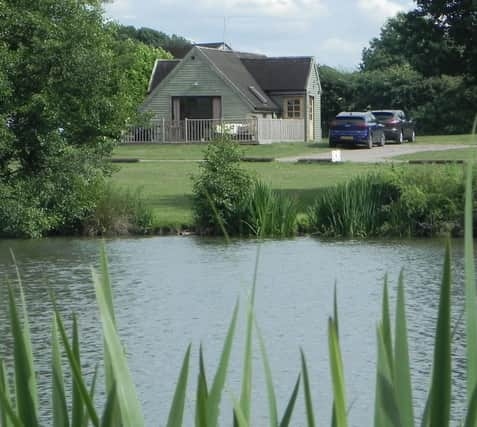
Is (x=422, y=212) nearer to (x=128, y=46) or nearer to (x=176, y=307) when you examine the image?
(x=128, y=46)

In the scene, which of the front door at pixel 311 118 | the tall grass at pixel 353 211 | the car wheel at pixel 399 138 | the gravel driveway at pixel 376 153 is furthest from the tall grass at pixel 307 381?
the front door at pixel 311 118

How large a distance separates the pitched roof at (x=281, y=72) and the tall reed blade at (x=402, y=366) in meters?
58.4

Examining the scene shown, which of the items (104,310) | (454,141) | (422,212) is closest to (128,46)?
(422,212)

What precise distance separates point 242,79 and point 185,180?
24.9m

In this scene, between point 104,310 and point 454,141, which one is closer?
point 104,310

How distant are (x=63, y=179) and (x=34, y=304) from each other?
7.53 meters

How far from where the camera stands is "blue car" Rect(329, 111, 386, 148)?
1890 inches

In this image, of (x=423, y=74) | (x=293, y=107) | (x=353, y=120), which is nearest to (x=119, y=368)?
(x=423, y=74)

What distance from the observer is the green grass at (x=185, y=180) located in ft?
90.1

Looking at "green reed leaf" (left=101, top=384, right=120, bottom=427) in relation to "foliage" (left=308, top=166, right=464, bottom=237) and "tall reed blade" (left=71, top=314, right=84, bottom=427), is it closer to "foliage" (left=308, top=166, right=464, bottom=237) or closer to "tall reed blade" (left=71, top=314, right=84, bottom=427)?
"tall reed blade" (left=71, top=314, right=84, bottom=427)

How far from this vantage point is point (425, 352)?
12.6 metres

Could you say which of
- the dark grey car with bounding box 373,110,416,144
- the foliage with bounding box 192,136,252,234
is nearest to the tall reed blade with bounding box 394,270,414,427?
the foliage with bounding box 192,136,252,234

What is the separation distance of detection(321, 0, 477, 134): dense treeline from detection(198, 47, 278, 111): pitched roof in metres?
7.20

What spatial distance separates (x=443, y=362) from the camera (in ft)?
6.79
